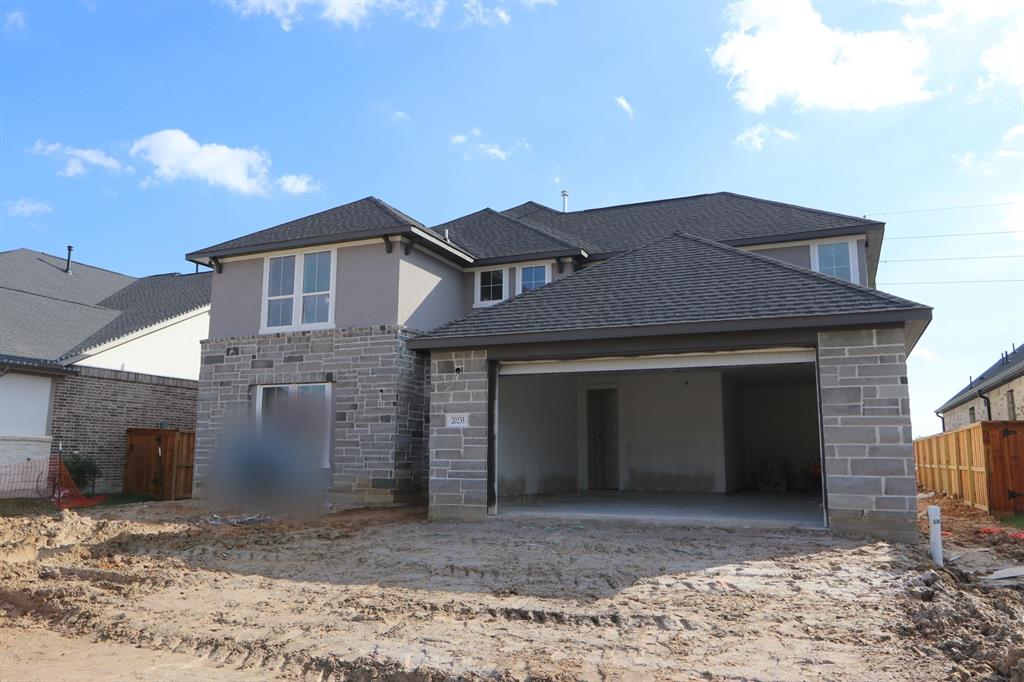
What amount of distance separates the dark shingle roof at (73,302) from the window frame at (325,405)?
5.79m

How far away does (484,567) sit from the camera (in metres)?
8.17

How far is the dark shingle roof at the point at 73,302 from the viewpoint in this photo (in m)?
19.3

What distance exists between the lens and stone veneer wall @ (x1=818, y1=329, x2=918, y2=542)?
9.52 m

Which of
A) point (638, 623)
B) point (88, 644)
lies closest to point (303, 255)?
point (88, 644)

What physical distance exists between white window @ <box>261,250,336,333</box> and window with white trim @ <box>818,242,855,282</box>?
33.9 feet

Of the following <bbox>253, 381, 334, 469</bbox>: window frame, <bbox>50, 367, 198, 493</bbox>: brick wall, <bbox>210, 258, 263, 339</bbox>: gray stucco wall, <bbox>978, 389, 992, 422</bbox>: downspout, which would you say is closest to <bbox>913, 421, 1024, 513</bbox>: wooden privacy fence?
<bbox>978, 389, 992, 422</bbox>: downspout

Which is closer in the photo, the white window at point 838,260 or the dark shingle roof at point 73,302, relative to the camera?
the white window at point 838,260

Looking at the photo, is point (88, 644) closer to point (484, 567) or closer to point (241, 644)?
point (241, 644)

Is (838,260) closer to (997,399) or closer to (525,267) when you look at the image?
(525,267)

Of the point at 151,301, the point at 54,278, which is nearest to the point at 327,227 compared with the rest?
the point at 151,301

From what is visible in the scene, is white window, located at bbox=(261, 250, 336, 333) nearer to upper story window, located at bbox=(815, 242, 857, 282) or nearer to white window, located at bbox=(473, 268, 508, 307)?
white window, located at bbox=(473, 268, 508, 307)

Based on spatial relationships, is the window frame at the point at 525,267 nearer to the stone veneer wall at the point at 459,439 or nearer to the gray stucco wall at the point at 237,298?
the stone veneer wall at the point at 459,439

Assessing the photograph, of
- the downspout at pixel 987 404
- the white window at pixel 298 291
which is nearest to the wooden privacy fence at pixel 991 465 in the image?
the downspout at pixel 987 404

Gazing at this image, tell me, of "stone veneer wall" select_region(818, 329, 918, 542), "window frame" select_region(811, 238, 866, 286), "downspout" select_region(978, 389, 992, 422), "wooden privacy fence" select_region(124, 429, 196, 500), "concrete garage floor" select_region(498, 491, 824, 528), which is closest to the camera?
"stone veneer wall" select_region(818, 329, 918, 542)
